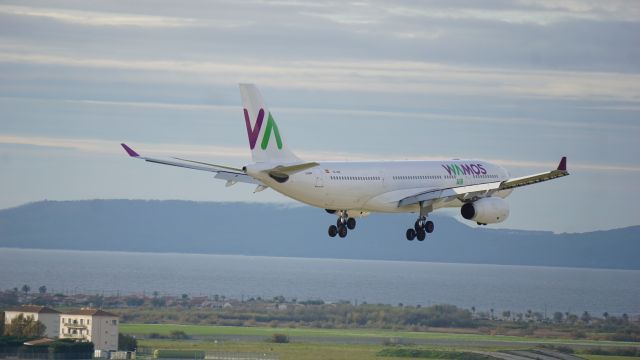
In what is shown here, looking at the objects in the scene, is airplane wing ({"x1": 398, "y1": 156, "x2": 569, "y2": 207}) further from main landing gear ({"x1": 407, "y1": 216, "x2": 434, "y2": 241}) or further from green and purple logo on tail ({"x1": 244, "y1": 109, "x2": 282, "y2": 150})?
green and purple logo on tail ({"x1": 244, "y1": 109, "x2": 282, "y2": 150})

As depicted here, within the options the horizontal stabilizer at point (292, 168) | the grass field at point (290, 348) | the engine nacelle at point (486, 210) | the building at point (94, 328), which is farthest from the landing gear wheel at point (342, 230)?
the building at point (94, 328)

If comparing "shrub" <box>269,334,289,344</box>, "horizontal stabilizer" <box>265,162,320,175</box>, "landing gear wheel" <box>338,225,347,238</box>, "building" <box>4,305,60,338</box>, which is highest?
"horizontal stabilizer" <box>265,162,320,175</box>

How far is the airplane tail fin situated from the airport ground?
3895 cm

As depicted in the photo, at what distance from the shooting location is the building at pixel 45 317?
13450 centimetres

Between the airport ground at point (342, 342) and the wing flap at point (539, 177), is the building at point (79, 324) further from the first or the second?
the wing flap at point (539, 177)

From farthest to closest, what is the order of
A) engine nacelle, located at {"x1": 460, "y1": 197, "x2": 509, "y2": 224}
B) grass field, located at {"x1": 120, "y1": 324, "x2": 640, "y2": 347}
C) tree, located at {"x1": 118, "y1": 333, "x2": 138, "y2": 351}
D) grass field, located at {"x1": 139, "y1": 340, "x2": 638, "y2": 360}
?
grass field, located at {"x1": 120, "y1": 324, "x2": 640, "y2": 347} → tree, located at {"x1": 118, "y1": 333, "x2": 138, "y2": 351} → grass field, located at {"x1": 139, "y1": 340, "x2": 638, "y2": 360} → engine nacelle, located at {"x1": 460, "y1": 197, "x2": 509, "y2": 224}

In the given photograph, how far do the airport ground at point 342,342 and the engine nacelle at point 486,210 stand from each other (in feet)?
103

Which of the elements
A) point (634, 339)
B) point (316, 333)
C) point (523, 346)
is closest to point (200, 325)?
point (316, 333)

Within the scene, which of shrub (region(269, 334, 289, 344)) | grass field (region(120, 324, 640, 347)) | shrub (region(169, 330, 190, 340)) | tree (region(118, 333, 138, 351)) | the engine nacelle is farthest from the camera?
grass field (region(120, 324, 640, 347))

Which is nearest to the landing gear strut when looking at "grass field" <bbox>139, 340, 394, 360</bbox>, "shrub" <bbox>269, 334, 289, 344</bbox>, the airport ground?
"grass field" <bbox>139, 340, 394, 360</bbox>

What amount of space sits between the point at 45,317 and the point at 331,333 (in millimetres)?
32704

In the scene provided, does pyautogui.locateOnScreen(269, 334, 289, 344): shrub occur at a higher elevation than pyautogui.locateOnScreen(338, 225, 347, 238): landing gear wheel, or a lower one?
lower

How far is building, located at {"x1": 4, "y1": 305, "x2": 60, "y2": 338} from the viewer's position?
134500 mm

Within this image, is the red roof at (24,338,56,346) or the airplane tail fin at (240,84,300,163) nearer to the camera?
the airplane tail fin at (240,84,300,163)
